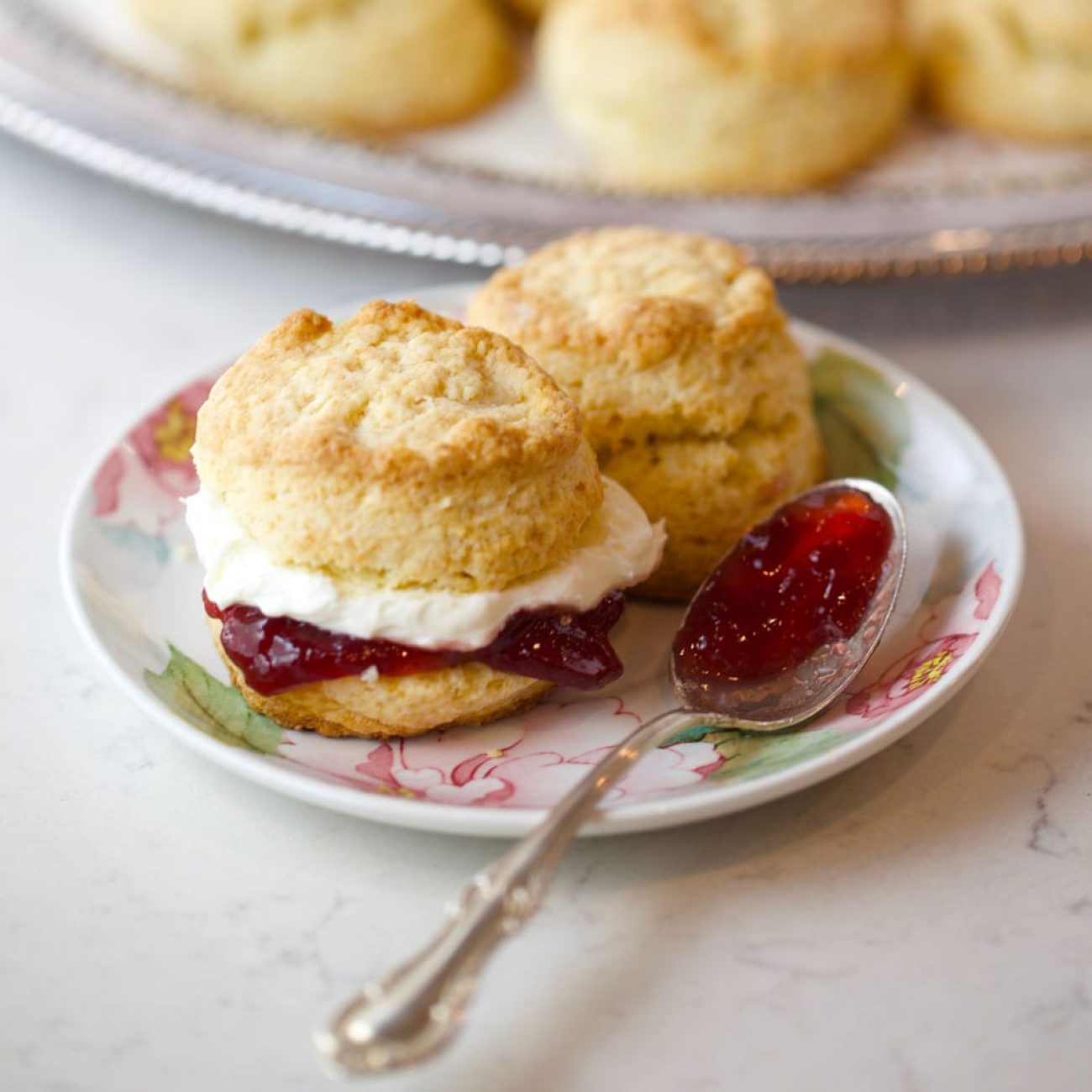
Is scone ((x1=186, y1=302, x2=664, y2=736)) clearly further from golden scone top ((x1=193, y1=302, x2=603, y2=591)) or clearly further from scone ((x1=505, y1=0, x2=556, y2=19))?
scone ((x1=505, y1=0, x2=556, y2=19))

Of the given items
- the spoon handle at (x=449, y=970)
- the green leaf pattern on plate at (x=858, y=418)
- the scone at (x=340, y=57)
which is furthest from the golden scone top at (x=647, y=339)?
the scone at (x=340, y=57)

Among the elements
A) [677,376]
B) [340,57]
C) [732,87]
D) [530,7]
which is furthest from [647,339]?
[530,7]

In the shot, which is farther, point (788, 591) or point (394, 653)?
point (788, 591)

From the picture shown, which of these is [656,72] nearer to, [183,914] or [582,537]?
[582,537]

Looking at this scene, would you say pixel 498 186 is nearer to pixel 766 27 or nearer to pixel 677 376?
pixel 766 27

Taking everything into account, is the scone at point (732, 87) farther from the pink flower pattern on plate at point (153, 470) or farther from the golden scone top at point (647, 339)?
the pink flower pattern on plate at point (153, 470)

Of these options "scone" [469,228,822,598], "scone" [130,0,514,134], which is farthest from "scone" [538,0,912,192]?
"scone" [469,228,822,598]

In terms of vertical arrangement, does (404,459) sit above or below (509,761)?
above

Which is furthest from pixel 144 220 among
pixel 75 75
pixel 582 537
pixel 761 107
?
pixel 582 537
